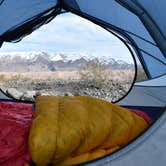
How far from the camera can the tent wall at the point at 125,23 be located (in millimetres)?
2673

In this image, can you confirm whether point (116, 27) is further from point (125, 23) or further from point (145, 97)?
point (145, 97)

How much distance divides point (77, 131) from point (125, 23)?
144cm

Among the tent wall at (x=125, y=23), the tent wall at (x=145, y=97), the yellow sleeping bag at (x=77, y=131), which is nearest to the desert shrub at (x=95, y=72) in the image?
the tent wall at (x=145, y=97)

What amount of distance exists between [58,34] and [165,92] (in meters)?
9.66

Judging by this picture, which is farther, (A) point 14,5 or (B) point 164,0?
(A) point 14,5

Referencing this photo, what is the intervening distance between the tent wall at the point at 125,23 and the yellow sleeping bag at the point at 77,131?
1.06 m

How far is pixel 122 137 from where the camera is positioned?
157 cm

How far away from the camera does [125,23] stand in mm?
2756

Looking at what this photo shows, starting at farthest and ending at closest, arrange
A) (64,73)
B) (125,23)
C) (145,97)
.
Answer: (64,73) → (145,97) → (125,23)

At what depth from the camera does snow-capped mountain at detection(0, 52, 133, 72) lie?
31.0 ft

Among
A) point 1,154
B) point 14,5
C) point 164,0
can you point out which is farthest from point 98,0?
point 1,154

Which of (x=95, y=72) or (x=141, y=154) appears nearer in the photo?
(x=141, y=154)

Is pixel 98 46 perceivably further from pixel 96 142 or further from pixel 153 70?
pixel 96 142

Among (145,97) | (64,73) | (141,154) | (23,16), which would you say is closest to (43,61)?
(64,73)
